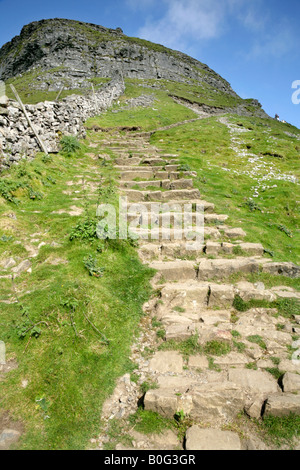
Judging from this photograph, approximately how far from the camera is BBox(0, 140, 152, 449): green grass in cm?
478

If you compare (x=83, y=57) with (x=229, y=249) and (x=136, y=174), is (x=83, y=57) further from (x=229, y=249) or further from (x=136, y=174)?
(x=229, y=249)

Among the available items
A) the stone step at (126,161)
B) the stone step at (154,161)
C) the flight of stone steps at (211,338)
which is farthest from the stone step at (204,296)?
the stone step at (126,161)

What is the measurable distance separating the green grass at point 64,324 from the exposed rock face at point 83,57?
79104 millimetres

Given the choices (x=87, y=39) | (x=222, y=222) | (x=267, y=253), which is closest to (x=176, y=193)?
(x=222, y=222)

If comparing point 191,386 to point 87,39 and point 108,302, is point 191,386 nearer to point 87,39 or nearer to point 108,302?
point 108,302

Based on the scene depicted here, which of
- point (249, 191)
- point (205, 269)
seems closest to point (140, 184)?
point (249, 191)

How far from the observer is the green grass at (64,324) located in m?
4.78

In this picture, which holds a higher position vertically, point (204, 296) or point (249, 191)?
point (249, 191)

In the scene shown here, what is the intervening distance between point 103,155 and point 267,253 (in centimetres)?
1572

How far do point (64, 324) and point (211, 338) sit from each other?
3.77 meters

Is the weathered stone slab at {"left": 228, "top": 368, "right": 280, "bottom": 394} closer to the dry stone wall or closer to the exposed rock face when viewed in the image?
the dry stone wall

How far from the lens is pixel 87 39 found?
319 feet

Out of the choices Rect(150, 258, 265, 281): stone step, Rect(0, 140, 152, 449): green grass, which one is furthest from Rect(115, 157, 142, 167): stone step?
Rect(150, 258, 265, 281): stone step

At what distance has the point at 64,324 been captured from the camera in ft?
19.8
